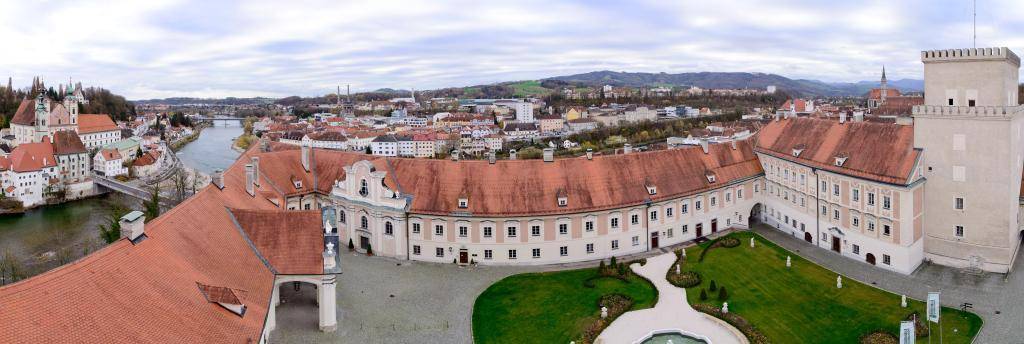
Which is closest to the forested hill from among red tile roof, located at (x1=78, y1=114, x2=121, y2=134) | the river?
red tile roof, located at (x1=78, y1=114, x2=121, y2=134)

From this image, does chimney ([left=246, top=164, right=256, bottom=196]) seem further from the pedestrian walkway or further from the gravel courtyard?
the pedestrian walkway

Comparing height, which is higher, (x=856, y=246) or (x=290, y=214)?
(x=290, y=214)

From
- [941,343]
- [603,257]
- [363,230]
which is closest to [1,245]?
[363,230]

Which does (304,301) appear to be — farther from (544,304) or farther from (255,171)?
(255,171)

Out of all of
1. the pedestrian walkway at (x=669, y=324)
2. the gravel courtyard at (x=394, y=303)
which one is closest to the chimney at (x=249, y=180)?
the gravel courtyard at (x=394, y=303)

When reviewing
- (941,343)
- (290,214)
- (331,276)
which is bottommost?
(941,343)

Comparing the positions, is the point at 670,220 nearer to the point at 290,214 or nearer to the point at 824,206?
the point at 824,206

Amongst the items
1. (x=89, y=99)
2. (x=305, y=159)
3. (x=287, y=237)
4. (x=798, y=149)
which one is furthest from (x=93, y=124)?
(x=798, y=149)
